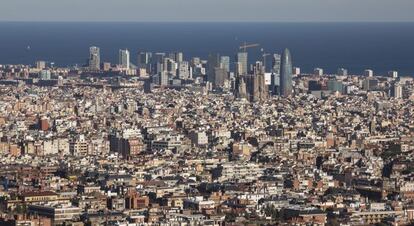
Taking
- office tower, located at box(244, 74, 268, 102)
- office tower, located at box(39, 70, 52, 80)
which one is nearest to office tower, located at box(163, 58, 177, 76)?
office tower, located at box(39, 70, 52, 80)

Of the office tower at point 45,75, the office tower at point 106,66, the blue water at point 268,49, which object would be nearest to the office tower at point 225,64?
the office tower at point 106,66

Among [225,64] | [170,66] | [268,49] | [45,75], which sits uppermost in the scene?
[225,64]

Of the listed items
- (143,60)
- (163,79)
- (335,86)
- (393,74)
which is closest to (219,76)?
(163,79)

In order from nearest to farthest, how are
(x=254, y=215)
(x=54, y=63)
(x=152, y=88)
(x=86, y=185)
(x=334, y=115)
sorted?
1. (x=254, y=215)
2. (x=86, y=185)
3. (x=334, y=115)
4. (x=152, y=88)
5. (x=54, y=63)

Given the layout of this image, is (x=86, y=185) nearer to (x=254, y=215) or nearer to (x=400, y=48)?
(x=254, y=215)

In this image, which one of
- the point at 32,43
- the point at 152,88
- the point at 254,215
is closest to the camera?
the point at 254,215

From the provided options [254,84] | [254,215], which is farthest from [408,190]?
[254,84]

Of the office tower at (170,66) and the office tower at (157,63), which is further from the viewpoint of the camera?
the office tower at (157,63)

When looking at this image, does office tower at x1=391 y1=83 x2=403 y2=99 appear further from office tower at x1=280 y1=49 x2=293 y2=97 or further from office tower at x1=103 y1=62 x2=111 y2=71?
office tower at x1=103 y1=62 x2=111 y2=71

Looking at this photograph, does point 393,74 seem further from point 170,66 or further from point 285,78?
point 170,66

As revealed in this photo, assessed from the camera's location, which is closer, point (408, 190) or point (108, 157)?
point (408, 190)

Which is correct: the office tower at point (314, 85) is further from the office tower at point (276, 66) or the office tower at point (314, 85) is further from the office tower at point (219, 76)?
the office tower at point (219, 76)
